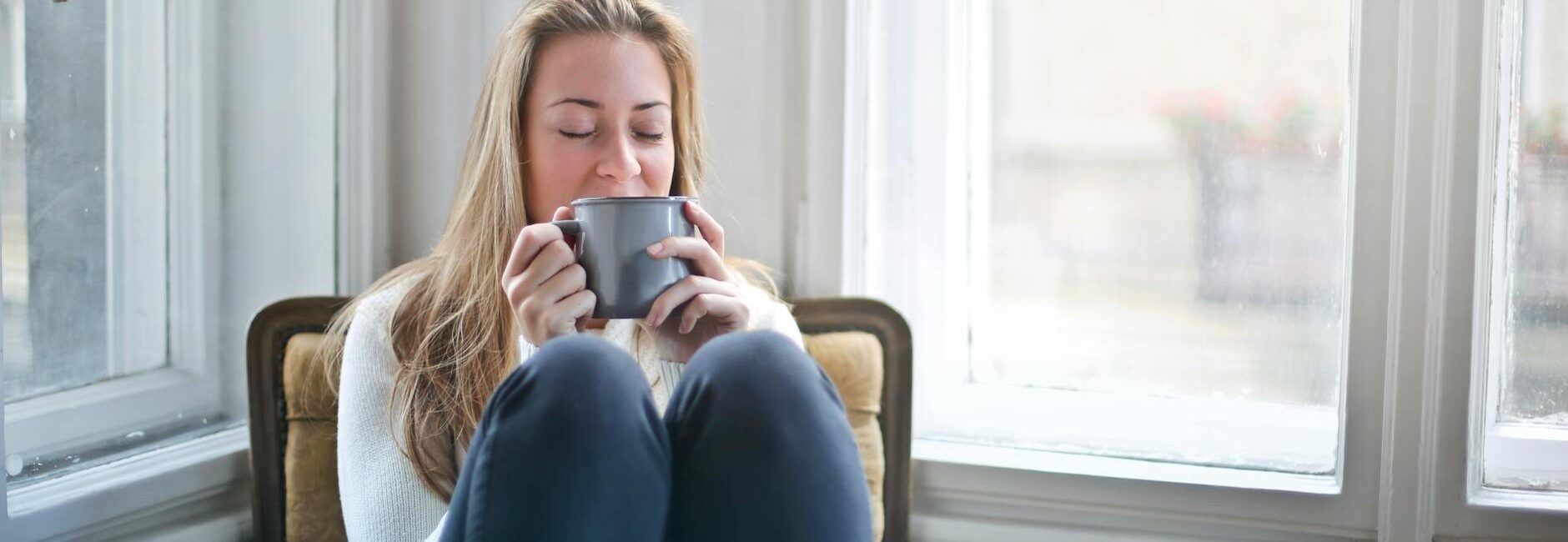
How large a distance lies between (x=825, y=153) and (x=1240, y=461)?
708mm

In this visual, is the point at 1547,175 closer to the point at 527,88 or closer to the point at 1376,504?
the point at 1376,504

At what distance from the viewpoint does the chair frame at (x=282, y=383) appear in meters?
1.43

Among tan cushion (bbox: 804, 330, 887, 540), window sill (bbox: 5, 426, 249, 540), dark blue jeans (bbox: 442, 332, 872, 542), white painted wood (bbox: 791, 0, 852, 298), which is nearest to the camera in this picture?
dark blue jeans (bbox: 442, 332, 872, 542)

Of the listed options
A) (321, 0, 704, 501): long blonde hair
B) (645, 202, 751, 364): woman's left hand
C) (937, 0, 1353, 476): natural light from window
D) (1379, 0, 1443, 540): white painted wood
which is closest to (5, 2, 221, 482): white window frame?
(321, 0, 704, 501): long blonde hair

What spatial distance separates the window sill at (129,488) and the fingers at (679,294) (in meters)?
0.73

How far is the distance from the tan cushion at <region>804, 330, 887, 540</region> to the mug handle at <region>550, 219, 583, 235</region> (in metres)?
0.50

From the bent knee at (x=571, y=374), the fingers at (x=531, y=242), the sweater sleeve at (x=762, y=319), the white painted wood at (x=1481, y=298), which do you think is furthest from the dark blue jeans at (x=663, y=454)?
the white painted wood at (x=1481, y=298)

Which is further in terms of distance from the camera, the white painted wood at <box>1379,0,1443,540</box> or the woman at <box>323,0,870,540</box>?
the white painted wood at <box>1379,0,1443,540</box>

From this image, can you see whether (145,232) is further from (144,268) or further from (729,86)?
(729,86)

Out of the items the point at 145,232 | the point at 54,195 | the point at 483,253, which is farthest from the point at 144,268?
the point at 483,253

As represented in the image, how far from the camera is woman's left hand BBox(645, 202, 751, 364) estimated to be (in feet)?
3.41

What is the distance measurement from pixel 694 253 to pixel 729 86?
675 mm

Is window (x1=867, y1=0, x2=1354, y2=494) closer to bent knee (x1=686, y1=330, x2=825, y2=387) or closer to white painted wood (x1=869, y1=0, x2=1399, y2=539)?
white painted wood (x1=869, y1=0, x2=1399, y2=539)

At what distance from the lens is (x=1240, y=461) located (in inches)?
61.4
